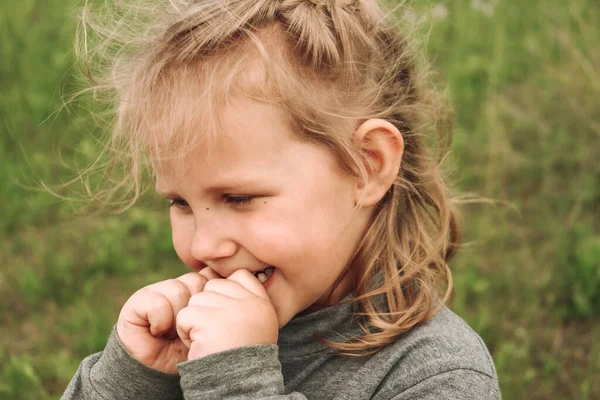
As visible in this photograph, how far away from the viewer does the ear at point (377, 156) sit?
171cm

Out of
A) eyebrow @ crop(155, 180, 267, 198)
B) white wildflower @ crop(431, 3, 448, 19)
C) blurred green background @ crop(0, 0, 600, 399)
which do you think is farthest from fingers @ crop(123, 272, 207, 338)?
white wildflower @ crop(431, 3, 448, 19)

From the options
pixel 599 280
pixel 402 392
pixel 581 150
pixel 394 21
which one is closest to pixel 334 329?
pixel 402 392

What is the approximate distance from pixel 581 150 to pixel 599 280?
2.62ft

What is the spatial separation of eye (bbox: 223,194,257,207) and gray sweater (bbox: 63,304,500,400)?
0.95ft

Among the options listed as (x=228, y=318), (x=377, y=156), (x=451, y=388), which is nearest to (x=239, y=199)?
(x=228, y=318)

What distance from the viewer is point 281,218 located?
1598 millimetres

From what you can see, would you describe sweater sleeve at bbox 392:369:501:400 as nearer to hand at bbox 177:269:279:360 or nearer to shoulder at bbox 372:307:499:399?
shoulder at bbox 372:307:499:399

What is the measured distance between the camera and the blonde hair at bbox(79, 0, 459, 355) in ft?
5.27

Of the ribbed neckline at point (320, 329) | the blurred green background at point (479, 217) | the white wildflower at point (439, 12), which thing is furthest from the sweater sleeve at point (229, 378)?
the white wildflower at point (439, 12)

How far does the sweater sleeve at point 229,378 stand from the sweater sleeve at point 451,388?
28cm

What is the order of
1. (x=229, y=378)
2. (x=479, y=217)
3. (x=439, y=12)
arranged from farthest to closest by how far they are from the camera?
1. (x=439, y=12)
2. (x=479, y=217)
3. (x=229, y=378)

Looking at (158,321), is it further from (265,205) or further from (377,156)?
(377,156)

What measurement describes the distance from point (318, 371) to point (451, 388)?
1.06 ft

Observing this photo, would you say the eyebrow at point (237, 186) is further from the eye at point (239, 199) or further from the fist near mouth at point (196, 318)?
the fist near mouth at point (196, 318)
